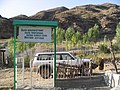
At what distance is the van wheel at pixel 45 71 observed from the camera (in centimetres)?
1921

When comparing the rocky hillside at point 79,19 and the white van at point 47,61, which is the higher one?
the rocky hillside at point 79,19

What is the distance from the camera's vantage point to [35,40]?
14.9 m

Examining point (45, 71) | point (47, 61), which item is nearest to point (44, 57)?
point (47, 61)

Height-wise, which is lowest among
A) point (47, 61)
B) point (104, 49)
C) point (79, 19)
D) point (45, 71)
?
point (45, 71)

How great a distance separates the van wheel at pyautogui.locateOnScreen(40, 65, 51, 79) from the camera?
19.2m

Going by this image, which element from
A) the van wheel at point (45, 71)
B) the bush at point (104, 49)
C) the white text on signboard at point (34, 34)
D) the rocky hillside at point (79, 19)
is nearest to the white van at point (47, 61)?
the van wheel at point (45, 71)

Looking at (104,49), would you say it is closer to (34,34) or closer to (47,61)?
(47,61)

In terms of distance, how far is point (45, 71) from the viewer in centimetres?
1972

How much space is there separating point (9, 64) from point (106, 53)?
15578 millimetres

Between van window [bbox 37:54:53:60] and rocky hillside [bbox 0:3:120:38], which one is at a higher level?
rocky hillside [bbox 0:3:120:38]

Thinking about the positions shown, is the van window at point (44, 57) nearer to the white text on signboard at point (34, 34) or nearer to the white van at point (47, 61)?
the white van at point (47, 61)

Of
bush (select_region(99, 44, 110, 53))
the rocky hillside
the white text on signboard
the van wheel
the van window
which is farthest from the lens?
the rocky hillside

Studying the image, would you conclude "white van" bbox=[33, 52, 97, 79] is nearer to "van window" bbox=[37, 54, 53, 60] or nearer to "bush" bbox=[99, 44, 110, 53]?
"van window" bbox=[37, 54, 53, 60]

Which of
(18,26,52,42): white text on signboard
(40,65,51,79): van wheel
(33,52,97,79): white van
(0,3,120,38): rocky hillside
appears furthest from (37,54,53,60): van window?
(0,3,120,38): rocky hillside
